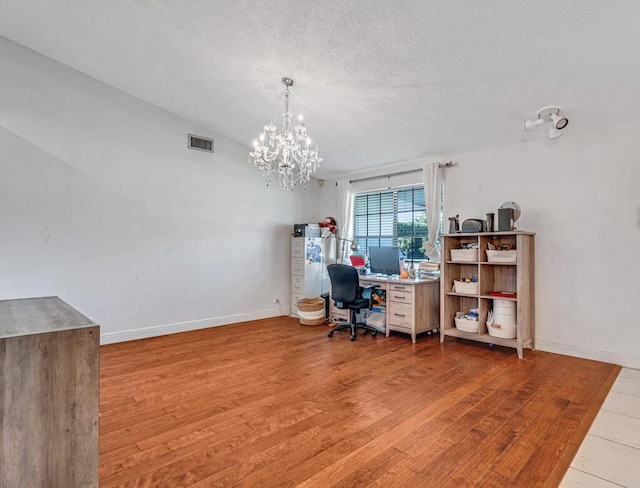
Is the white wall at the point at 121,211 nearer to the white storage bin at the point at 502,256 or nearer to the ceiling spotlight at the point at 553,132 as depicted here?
the white storage bin at the point at 502,256

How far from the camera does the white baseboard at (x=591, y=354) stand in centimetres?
334

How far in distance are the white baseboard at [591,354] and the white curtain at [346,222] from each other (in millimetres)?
3104

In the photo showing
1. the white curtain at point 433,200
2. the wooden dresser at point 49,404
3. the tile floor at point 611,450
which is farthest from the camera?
the white curtain at point 433,200

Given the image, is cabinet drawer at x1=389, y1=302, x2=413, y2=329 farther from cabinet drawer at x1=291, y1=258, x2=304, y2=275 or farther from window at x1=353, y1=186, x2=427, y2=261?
cabinet drawer at x1=291, y1=258, x2=304, y2=275

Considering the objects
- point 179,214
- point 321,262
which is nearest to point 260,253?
point 321,262

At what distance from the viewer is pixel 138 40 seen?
3316mm

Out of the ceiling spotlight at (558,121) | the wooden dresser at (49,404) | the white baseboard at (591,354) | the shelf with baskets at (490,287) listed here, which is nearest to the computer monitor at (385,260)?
the shelf with baskets at (490,287)

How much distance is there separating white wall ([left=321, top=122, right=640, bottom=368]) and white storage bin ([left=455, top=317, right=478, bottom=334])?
2.32 feet

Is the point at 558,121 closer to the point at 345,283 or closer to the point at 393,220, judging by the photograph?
the point at 393,220

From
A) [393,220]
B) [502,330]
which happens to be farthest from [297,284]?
[502,330]

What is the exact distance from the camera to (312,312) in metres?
5.20

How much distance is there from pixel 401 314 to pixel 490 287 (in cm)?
115

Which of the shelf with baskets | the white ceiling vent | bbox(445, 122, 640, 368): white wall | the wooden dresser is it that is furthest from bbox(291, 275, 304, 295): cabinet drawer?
the wooden dresser

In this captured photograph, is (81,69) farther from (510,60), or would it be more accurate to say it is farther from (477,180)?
(477,180)
